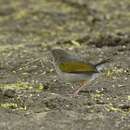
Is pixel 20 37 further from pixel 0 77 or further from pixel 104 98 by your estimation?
pixel 104 98

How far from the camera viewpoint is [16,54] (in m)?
11.7

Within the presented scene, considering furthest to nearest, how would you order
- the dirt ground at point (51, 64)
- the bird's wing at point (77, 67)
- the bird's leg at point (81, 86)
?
the bird's leg at point (81, 86) < the bird's wing at point (77, 67) < the dirt ground at point (51, 64)

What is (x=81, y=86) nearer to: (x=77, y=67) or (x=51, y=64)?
(x=77, y=67)

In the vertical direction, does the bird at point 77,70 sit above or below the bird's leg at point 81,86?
above

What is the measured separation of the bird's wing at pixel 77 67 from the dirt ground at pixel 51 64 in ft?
1.01

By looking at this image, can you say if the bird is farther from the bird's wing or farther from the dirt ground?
the dirt ground

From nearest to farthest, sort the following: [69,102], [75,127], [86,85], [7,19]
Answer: [75,127], [69,102], [86,85], [7,19]

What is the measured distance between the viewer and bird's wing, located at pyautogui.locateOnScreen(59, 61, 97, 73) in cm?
865

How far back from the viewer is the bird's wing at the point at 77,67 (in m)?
8.65

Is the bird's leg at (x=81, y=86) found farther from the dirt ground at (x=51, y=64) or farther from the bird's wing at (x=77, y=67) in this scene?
the bird's wing at (x=77, y=67)

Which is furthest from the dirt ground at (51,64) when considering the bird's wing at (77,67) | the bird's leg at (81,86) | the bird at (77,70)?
the bird's wing at (77,67)

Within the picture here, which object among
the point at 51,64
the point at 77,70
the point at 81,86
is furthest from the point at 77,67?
the point at 51,64

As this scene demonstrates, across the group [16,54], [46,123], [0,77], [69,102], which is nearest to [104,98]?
[69,102]

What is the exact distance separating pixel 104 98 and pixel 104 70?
5.04ft
